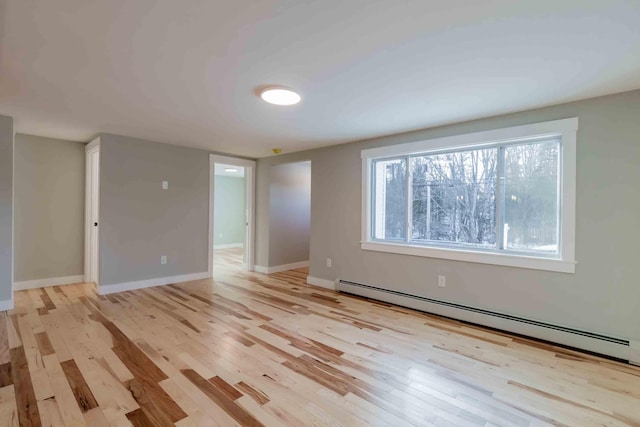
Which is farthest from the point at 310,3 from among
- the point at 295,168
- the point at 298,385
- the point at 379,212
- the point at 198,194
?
the point at 295,168

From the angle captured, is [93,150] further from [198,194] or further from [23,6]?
[23,6]

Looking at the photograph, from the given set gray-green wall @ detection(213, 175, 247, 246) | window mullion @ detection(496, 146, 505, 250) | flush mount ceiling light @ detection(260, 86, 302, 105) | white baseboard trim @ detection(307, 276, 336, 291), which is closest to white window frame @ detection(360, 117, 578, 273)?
window mullion @ detection(496, 146, 505, 250)

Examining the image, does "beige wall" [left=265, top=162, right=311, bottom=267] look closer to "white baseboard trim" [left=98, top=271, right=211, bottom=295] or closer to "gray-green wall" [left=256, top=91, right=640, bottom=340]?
"white baseboard trim" [left=98, top=271, right=211, bottom=295]

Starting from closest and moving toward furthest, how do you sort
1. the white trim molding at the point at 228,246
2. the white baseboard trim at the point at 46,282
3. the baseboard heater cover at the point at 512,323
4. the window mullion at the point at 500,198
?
the baseboard heater cover at the point at 512,323, the window mullion at the point at 500,198, the white baseboard trim at the point at 46,282, the white trim molding at the point at 228,246

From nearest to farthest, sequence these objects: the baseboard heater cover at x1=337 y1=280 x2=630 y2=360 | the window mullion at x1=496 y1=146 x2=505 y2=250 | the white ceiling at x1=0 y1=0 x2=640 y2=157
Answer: the white ceiling at x1=0 y1=0 x2=640 y2=157, the baseboard heater cover at x1=337 y1=280 x2=630 y2=360, the window mullion at x1=496 y1=146 x2=505 y2=250

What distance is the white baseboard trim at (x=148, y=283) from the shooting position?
413 cm

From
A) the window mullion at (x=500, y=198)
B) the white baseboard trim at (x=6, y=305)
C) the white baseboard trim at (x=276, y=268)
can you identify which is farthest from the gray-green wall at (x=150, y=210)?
the window mullion at (x=500, y=198)

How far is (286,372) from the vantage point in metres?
2.19

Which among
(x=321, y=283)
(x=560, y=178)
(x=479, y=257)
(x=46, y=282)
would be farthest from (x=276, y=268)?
(x=560, y=178)

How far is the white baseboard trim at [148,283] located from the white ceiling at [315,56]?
91.6 inches

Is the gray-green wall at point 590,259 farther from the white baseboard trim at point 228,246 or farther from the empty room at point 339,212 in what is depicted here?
the white baseboard trim at point 228,246

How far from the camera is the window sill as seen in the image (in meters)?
2.75

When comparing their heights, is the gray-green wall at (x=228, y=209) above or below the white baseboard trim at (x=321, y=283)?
above

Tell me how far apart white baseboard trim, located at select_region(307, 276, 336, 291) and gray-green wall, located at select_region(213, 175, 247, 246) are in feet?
16.1
